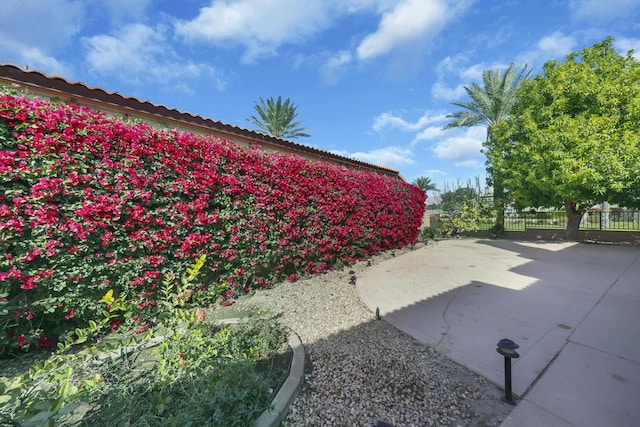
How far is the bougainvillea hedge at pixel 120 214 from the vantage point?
2.59 metres

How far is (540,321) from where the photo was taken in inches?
139

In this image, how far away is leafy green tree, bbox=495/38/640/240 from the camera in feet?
24.2

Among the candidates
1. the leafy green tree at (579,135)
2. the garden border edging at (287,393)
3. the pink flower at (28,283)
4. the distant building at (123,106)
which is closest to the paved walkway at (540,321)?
the garden border edging at (287,393)

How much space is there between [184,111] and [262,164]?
2175mm

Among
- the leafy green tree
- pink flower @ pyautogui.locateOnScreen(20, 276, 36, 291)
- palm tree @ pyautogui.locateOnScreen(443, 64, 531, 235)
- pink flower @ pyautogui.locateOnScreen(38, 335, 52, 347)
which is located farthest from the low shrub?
palm tree @ pyautogui.locateOnScreen(443, 64, 531, 235)

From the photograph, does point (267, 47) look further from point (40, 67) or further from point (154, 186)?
point (154, 186)

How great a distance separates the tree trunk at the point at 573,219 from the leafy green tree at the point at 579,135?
0.03m

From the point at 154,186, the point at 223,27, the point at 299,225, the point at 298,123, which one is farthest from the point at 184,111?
the point at 298,123

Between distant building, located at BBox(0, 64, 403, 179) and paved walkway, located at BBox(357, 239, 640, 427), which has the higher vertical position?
distant building, located at BBox(0, 64, 403, 179)

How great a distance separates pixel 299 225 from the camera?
537 centimetres

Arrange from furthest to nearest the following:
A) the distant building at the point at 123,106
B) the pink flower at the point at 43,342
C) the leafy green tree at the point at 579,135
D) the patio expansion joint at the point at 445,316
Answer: the leafy green tree at the point at 579,135, the distant building at the point at 123,106, the patio expansion joint at the point at 445,316, the pink flower at the point at 43,342

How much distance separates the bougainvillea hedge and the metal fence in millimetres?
12395

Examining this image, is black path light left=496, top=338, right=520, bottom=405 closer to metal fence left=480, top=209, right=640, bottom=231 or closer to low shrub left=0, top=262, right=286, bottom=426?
low shrub left=0, top=262, right=286, bottom=426

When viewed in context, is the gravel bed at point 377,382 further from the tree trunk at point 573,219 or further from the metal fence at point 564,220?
the metal fence at point 564,220
